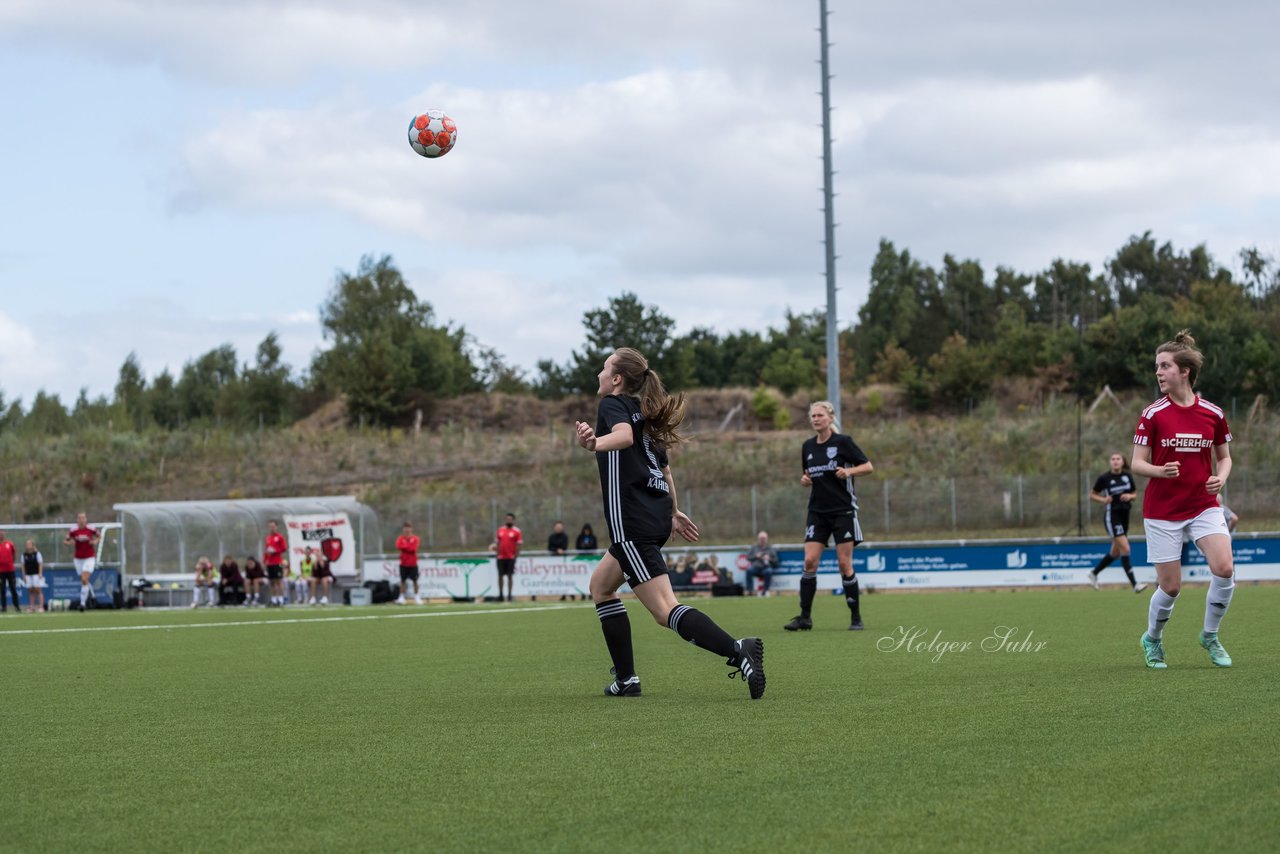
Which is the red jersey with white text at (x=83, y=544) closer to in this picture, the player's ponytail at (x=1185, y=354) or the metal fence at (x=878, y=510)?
the metal fence at (x=878, y=510)

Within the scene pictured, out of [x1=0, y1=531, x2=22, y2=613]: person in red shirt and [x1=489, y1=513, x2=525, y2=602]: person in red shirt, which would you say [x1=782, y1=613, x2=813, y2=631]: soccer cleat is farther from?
[x1=0, y1=531, x2=22, y2=613]: person in red shirt

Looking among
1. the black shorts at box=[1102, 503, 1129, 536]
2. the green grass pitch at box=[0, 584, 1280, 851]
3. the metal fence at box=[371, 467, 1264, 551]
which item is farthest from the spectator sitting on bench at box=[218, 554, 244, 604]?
the green grass pitch at box=[0, 584, 1280, 851]

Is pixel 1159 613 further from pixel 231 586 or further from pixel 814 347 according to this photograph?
pixel 814 347

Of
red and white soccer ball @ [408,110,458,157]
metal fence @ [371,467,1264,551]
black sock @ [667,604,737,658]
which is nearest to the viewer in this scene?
black sock @ [667,604,737,658]

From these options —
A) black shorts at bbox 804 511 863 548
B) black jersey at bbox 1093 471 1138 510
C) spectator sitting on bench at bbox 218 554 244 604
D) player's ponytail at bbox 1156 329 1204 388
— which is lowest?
spectator sitting on bench at bbox 218 554 244 604

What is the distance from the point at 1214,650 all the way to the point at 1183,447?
50.6 inches

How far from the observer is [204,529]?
3475 cm

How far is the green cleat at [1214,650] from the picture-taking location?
852 centimetres

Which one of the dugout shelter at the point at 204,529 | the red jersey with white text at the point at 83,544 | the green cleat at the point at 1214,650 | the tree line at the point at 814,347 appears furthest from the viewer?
the tree line at the point at 814,347

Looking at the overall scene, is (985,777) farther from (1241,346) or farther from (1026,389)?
(1026,389)

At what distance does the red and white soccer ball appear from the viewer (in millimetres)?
15188

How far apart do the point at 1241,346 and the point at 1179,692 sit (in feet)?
175

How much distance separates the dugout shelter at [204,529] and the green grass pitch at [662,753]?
2407cm

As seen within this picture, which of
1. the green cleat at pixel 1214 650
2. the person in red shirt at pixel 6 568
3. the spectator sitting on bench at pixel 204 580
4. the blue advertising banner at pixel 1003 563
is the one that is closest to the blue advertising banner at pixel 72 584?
the spectator sitting on bench at pixel 204 580
